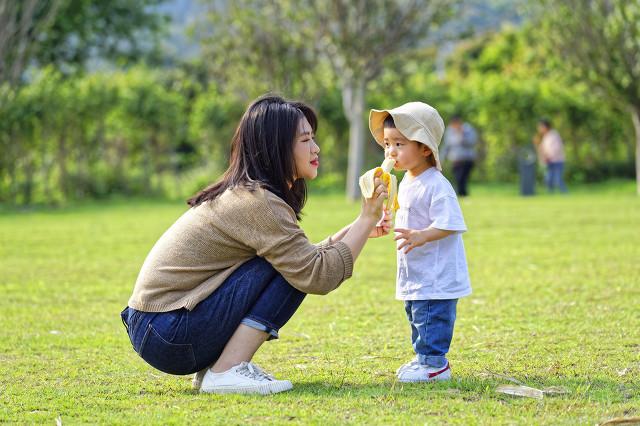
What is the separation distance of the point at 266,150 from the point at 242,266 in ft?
1.74

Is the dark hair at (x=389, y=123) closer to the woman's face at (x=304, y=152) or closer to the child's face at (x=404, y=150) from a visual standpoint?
the child's face at (x=404, y=150)

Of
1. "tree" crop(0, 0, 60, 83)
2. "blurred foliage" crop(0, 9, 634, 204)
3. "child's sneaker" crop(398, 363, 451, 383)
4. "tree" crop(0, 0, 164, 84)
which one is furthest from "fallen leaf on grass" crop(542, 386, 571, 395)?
"tree" crop(0, 0, 164, 84)

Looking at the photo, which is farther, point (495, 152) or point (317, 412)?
point (495, 152)

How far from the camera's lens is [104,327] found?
22.4ft

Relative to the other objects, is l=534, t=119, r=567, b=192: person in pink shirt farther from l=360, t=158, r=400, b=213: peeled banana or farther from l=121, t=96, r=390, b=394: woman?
l=121, t=96, r=390, b=394: woman

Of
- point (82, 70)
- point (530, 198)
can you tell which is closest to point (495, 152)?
point (530, 198)

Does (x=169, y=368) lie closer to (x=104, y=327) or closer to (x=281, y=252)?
(x=281, y=252)

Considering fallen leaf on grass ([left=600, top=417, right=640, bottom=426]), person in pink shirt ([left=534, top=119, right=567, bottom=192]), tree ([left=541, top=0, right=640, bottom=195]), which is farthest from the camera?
person in pink shirt ([left=534, top=119, right=567, bottom=192])

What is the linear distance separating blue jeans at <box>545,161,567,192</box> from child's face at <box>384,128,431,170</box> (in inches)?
745

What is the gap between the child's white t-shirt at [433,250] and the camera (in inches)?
190

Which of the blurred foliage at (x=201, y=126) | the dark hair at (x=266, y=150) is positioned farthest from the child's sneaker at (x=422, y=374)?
the blurred foliage at (x=201, y=126)

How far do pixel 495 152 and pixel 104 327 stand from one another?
2045cm

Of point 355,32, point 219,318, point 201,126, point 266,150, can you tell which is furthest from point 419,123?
point 201,126

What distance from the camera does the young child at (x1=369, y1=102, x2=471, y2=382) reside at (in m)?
4.81
